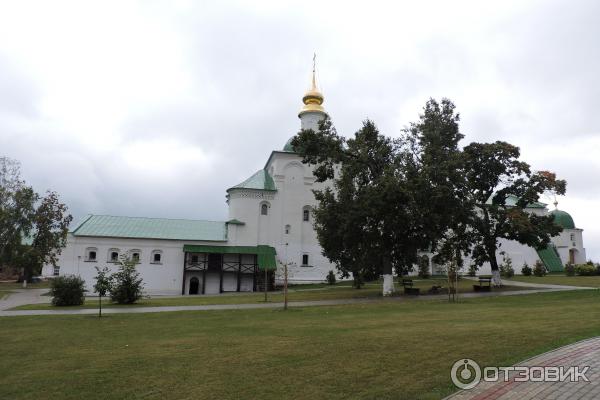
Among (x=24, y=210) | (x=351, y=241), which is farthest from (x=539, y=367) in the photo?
(x=24, y=210)

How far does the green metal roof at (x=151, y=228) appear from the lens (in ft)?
140

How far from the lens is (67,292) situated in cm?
2423

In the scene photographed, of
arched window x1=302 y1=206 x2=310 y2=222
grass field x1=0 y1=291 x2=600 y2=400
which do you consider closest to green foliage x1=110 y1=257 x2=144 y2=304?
grass field x1=0 y1=291 x2=600 y2=400

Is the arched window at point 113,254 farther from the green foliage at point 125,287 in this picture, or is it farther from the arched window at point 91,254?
the green foliage at point 125,287

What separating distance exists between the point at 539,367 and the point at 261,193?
128 ft

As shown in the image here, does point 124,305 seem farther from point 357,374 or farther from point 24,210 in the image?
point 24,210

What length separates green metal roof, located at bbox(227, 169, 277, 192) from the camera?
4562 centimetres

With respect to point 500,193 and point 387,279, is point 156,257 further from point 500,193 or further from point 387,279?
point 500,193

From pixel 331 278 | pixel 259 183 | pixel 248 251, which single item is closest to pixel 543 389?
pixel 248 251

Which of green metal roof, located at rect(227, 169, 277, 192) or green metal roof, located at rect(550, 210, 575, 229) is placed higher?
green metal roof, located at rect(227, 169, 277, 192)

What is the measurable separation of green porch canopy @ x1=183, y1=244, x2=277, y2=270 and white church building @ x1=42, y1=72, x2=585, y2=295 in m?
0.09

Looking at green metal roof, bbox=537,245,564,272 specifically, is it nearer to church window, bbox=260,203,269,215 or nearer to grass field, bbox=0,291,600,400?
church window, bbox=260,203,269,215

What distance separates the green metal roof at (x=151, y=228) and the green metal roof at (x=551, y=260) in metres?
35.7

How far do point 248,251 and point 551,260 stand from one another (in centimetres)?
3482
